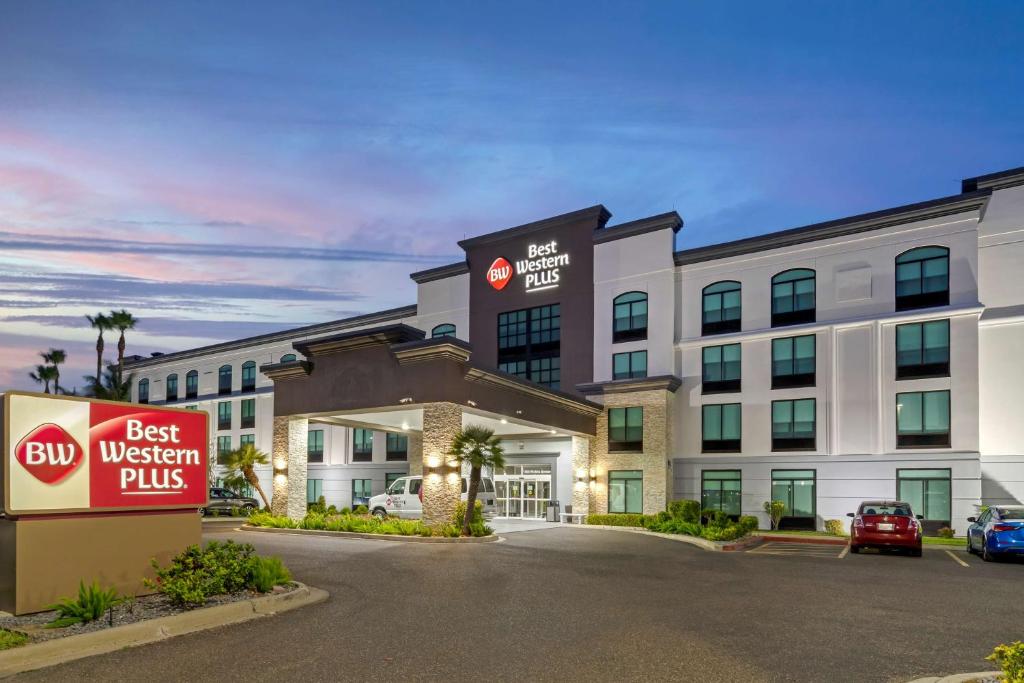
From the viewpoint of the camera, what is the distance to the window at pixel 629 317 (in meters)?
40.6

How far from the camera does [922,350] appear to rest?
110 ft

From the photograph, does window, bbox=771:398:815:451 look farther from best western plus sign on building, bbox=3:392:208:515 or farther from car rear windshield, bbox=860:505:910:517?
best western plus sign on building, bbox=3:392:208:515

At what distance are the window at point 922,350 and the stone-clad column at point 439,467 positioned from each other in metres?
20.7

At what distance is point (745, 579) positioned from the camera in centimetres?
1617

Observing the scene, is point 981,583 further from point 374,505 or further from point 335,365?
point 374,505

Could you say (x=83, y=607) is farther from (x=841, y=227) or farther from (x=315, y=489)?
(x=315, y=489)

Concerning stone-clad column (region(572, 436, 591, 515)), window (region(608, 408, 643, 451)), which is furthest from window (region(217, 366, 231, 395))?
window (region(608, 408, 643, 451))

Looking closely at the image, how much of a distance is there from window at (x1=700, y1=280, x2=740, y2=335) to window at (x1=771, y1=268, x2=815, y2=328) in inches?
74.0

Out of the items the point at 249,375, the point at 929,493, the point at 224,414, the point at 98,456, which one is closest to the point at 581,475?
the point at 929,493

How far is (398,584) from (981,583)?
12.2 meters

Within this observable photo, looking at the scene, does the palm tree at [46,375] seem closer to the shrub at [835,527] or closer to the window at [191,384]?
the window at [191,384]

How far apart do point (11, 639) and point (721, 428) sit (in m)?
33.8

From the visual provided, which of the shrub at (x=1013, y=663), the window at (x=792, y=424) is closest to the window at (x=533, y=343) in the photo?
the window at (x=792, y=424)

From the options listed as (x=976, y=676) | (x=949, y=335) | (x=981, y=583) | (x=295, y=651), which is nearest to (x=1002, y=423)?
(x=949, y=335)
